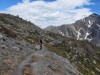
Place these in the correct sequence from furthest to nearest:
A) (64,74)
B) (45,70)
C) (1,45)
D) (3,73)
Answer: (1,45)
(64,74)
(45,70)
(3,73)

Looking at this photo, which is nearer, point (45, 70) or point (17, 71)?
point (17, 71)

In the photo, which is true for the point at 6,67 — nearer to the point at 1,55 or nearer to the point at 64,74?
the point at 1,55

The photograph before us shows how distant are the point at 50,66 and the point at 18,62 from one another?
6.08 m

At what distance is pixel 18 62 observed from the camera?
46062mm

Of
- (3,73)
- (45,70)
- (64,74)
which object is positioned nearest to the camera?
(3,73)

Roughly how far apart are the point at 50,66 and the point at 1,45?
12380 millimetres

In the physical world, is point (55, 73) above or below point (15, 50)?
below

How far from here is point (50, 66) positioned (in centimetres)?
4688

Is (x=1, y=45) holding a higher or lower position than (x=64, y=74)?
higher

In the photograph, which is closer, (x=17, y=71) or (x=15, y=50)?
(x=17, y=71)

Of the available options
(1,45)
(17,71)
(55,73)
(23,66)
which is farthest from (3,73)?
(1,45)

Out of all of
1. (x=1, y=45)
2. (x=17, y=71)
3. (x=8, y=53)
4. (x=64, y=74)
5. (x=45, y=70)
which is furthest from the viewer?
(x=1, y=45)

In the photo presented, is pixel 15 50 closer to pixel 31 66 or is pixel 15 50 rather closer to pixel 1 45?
pixel 1 45

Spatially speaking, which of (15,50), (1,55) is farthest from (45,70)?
(15,50)
